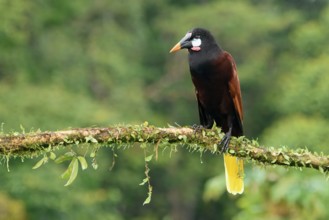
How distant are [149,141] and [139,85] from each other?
24.2m

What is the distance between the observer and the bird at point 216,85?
6672mm

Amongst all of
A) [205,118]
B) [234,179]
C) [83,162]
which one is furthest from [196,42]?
[83,162]

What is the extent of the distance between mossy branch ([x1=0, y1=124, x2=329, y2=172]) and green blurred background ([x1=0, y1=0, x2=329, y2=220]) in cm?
1217

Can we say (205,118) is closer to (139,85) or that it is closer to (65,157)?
(65,157)

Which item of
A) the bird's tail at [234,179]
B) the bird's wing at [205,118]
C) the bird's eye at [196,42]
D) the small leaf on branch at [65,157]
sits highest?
the bird's eye at [196,42]

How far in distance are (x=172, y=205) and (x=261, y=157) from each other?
80.2ft

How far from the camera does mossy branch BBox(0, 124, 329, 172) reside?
5.37 metres

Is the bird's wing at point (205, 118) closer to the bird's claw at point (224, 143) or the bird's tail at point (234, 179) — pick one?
the bird's tail at point (234, 179)

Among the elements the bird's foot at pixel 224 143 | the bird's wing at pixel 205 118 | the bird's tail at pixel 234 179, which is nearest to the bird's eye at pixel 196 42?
the bird's wing at pixel 205 118

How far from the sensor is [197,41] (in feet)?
22.1

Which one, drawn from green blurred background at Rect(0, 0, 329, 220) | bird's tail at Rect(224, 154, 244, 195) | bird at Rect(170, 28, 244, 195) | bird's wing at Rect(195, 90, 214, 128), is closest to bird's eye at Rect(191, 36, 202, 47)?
bird at Rect(170, 28, 244, 195)

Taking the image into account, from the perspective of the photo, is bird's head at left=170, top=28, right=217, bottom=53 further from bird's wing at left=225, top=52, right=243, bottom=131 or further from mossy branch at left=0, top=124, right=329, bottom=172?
mossy branch at left=0, top=124, right=329, bottom=172

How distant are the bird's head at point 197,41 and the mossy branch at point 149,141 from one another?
39.8 inches

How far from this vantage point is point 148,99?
30.4 meters
